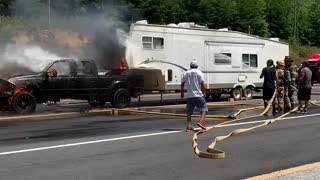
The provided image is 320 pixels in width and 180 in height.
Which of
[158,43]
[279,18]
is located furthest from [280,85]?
[279,18]

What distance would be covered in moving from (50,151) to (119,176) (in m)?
2.64

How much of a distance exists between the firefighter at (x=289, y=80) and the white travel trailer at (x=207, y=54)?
17.5 feet

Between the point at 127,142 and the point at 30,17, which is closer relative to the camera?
the point at 127,142

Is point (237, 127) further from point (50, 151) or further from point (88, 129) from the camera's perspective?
point (50, 151)

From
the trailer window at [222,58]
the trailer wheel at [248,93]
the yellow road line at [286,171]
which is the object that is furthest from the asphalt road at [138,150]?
the trailer wheel at [248,93]

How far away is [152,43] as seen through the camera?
2241 centimetres

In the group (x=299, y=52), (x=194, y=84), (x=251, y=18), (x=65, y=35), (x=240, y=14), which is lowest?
(x=194, y=84)

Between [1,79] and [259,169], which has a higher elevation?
[1,79]

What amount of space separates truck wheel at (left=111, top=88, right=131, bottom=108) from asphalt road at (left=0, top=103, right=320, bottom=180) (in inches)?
192

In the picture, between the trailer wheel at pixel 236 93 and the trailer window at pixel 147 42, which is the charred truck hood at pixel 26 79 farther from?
the trailer wheel at pixel 236 93

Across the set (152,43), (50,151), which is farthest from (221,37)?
(50,151)

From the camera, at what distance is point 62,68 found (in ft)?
64.4

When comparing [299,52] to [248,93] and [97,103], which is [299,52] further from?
[97,103]

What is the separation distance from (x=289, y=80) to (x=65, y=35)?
805 cm
